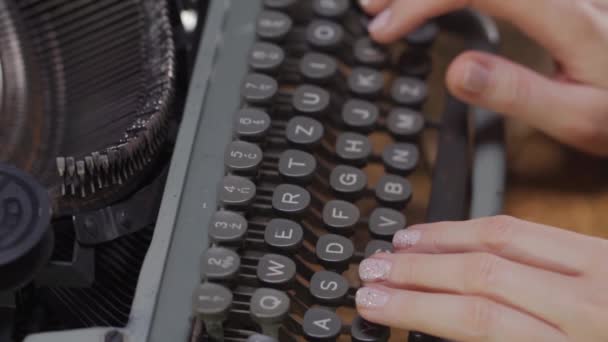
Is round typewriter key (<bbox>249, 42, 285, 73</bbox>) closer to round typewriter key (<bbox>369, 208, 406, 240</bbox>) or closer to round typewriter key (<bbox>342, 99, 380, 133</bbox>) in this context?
round typewriter key (<bbox>342, 99, 380, 133</bbox>)

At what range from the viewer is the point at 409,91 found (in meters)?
1.57

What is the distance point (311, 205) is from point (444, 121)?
1.03ft

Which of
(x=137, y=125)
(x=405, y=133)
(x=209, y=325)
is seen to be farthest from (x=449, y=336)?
(x=137, y=125)

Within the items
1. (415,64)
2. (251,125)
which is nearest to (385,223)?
(251,125)

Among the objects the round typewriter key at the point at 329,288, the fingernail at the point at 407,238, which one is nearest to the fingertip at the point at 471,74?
the fingernail at the point at 407,238

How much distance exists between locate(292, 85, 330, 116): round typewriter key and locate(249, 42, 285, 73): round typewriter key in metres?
0.06

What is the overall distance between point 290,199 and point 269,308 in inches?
7.8

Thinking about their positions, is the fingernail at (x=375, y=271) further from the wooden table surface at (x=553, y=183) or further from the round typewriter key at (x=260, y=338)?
the wooden table surface at (x=553, y=183)

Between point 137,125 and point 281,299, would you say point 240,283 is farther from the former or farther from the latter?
point 137,125

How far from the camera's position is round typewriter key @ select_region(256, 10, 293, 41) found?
153cm

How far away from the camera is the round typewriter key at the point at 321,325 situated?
48.1 inches

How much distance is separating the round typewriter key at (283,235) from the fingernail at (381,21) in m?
0.44

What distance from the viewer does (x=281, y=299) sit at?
122 centimetres

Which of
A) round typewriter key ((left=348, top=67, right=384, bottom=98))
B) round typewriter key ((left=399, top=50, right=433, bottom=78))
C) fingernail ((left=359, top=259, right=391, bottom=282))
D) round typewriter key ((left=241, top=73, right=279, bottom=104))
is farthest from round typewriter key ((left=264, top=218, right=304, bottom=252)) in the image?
round typewriter key ((left=399, top=50, right=433, bottom=78))
